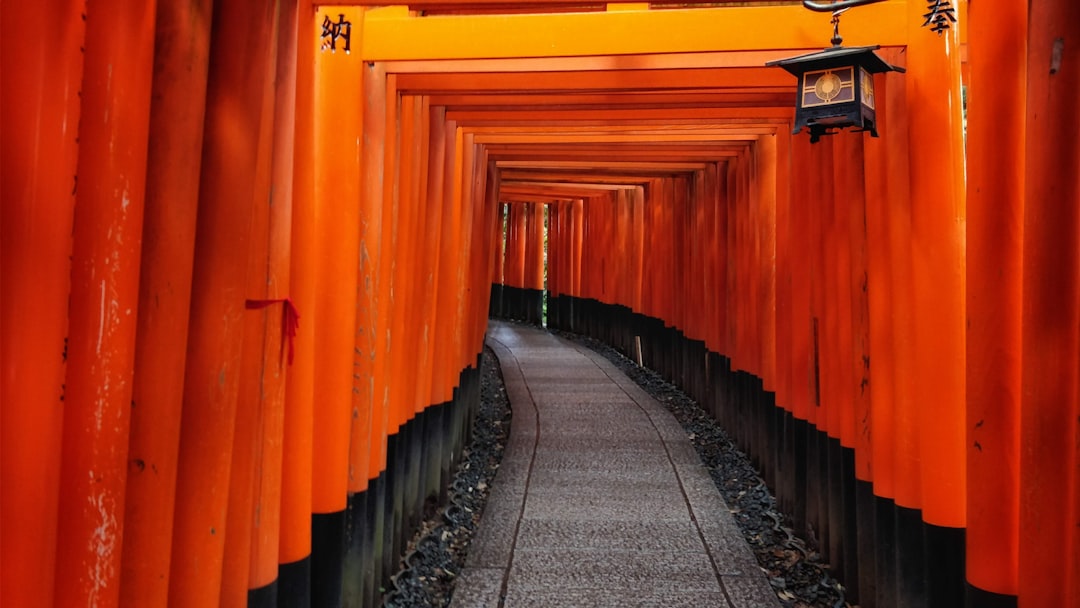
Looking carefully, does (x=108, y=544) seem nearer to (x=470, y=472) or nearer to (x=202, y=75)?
(x=202, y=75)

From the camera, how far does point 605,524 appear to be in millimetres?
5980

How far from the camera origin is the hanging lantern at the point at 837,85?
3.56 meters

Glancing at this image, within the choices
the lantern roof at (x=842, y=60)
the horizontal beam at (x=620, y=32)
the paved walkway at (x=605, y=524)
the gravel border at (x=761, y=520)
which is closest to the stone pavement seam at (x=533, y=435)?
the paved walkway at (x=605, y=524)

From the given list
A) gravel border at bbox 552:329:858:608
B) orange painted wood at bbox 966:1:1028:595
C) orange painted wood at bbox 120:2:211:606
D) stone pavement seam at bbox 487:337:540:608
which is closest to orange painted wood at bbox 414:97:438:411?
stone pavement seam at bbox 487:337:540:608

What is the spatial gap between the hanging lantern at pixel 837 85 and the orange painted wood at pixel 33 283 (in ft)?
10.3

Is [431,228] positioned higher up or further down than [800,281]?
higher up

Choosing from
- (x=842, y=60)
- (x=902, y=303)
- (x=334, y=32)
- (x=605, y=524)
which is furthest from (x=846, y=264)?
(x=334, y=32)

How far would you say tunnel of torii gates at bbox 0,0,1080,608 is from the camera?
1.70 meters

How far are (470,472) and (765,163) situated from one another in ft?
13.6

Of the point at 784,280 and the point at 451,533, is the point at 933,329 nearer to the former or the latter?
the point at 784,280

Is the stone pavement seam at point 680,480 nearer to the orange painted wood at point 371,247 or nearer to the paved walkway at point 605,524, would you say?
the paved walkway at point 605,524

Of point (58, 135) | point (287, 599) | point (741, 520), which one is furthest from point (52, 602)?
point (741, 520)

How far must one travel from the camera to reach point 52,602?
1.64 meters

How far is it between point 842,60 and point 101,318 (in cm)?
325
